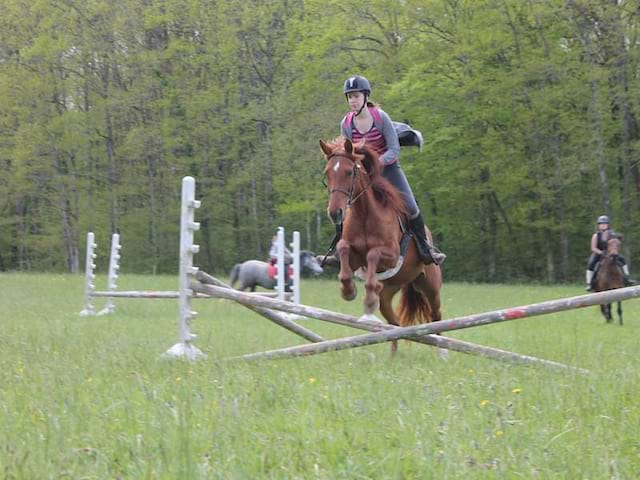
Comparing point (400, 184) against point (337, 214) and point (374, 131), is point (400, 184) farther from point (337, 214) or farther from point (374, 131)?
point (337, 214)

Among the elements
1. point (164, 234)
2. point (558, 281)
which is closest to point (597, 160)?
point (558, 281)

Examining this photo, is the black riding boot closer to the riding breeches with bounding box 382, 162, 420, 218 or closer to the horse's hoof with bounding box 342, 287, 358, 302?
the riding breeches with bounding box 382, 162, 420, 218

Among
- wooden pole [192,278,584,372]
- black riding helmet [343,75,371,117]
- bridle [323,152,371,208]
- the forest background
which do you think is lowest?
wooden pole [192,278,584,372]

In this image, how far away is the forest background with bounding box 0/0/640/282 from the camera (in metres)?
31.3

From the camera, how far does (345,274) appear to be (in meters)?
6.91

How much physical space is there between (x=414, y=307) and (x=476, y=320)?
3.16 meters

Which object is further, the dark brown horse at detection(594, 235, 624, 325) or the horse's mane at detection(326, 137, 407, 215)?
the dark brown horse at detection(594, 235, 624, 325)

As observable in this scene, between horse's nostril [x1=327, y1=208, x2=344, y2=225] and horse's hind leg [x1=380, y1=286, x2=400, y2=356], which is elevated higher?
horse's nostril [x1=327, y1=208, x2=344, y2=225]

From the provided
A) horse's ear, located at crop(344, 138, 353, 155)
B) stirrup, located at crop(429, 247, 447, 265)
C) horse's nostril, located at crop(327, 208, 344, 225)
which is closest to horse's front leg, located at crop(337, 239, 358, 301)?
horse's nostril, located at crop(327, 208, 344, 225)

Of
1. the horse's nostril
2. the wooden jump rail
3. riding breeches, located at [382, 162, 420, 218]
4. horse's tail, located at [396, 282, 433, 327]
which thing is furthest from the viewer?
horse's tail, located at [396, 282, 433, 327]

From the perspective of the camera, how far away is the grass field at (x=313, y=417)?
3.32 metres

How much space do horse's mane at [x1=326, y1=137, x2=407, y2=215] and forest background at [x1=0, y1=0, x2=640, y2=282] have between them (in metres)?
23.7

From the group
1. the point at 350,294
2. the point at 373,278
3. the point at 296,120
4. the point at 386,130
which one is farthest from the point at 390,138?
the point at 296,120

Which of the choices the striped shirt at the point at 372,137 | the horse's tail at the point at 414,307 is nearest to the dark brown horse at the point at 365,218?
the striped shirt at the point at 372,137
